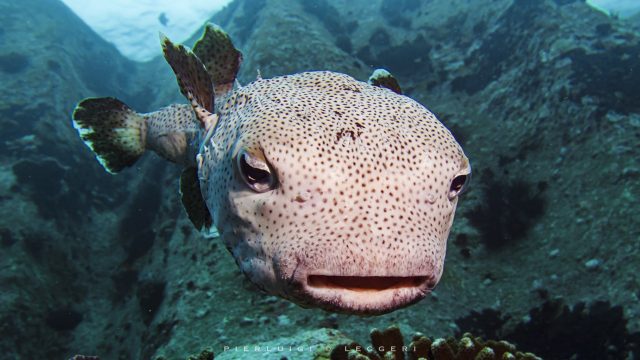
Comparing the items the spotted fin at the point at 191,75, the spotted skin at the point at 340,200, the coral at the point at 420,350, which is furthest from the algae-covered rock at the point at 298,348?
the spotted fin at the point at 191,75

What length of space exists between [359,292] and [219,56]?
118 inches

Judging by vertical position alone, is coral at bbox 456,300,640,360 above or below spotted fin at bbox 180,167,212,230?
below

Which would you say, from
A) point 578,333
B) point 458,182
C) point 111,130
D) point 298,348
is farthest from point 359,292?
point 578,333

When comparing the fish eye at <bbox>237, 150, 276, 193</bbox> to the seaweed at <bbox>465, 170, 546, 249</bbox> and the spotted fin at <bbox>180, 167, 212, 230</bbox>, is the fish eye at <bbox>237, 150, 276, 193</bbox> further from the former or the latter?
the seaweed at <bbox>465, 170, 546, 249</bbox>

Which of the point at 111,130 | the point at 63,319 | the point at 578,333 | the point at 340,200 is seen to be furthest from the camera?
the point at 63,319

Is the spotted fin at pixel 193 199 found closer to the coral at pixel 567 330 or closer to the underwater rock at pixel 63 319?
the coral at pixel 567 330

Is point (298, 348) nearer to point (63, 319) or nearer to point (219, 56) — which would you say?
point (219, 56)

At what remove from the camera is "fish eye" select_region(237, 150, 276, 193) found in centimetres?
207

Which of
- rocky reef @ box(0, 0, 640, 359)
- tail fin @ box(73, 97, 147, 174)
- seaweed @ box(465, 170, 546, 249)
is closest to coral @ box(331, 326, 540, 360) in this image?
rocky reef @ box(0, 0, 640, 359)

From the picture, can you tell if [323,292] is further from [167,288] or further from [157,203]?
[157,203]

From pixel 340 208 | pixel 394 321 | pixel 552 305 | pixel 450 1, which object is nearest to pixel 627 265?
pixel 552 305

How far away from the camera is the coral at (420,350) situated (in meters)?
2.97

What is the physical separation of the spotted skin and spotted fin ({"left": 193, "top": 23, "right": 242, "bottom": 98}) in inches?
56.3

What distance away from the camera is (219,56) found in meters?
3.87
